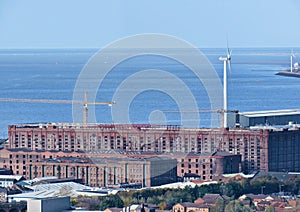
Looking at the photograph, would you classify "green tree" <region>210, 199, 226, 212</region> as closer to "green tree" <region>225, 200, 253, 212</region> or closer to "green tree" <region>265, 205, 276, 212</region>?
"green tree" <region>225, 200, 253, 212</region>

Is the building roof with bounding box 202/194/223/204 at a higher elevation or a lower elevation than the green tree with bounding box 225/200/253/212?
higher

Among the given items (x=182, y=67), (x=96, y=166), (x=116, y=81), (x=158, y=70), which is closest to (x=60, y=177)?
(x=96, y=166)

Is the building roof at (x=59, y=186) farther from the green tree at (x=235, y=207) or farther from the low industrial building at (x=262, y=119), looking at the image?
the low industrial building at (x=262, y=119)

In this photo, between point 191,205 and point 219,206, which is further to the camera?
point 191,205

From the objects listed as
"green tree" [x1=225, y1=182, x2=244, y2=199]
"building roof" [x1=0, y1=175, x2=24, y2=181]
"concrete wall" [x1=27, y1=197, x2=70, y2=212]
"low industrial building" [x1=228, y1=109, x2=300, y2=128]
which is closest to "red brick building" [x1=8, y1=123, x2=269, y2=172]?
"low industrial building" [x1=228, y1=109, x2=300, y2=128]

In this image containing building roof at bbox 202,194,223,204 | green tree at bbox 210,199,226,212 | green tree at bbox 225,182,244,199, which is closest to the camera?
green tree at bbox 210,199,226,212

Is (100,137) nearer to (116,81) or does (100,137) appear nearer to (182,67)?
(116,81)

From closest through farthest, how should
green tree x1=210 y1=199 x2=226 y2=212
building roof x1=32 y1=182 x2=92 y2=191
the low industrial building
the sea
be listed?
green tree x1=210 y1=199 x2=226 y2=212
building roof x1=32 y1=182 x2=92 y2=191
the low industrial building
the sea

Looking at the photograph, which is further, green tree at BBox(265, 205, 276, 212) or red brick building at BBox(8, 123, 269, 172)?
red brick building at BBox(8, 123, 269, 172)

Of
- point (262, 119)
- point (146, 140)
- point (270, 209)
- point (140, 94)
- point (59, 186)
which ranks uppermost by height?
point (140, 94)

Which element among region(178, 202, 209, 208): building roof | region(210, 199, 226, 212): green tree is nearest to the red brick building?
region(178, 202, 209, 208): building roof

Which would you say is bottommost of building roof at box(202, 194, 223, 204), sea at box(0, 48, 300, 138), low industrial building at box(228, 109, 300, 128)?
building roof at box(202, 194, 223, 204)

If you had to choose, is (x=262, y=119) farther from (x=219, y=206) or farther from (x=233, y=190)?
(x=219, y=206)

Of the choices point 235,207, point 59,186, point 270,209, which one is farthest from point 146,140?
point 270,209
